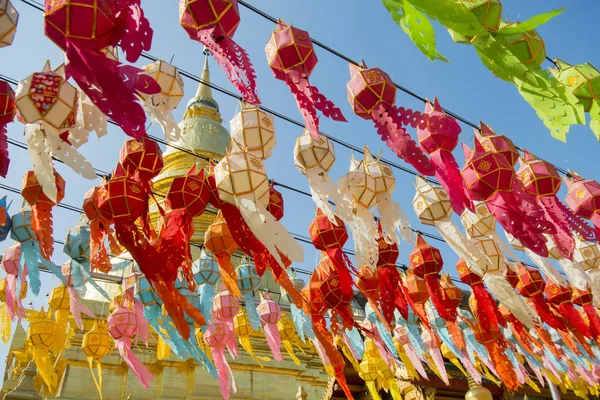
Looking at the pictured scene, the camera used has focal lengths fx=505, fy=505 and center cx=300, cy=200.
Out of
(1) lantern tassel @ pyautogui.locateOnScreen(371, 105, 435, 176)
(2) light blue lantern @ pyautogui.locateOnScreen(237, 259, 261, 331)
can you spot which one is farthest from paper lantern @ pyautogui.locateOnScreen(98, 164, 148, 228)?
(2) light blue lantern @ pyautogui.locateOnScreen(237, 259, 261, 331)

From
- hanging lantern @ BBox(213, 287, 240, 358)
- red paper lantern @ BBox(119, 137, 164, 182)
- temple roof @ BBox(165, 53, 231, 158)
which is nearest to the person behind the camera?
red paper lantern @ BBox(119, 137, 164, 182)

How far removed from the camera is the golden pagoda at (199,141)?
2139 cm

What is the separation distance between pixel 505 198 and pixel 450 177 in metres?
0.61

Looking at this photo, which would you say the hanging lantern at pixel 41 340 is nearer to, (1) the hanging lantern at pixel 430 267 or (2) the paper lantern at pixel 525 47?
(1) the hanging lantern at pixel 430 267

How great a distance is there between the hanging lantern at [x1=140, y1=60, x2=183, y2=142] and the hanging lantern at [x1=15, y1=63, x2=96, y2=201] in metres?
0.63

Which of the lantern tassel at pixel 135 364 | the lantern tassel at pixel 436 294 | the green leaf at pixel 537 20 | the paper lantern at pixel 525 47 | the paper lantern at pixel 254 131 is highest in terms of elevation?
the paper lantern at pixel 525 47

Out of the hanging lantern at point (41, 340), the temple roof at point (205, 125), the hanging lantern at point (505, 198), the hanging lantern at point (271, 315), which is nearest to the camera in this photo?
the hanging lantern at point (505, 198)

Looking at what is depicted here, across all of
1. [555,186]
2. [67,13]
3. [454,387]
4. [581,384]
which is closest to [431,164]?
[555,186]

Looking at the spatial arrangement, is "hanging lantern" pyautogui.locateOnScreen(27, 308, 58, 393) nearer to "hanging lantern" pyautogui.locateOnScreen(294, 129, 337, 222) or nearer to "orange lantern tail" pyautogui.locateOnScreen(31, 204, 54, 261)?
"orange lantern tail" pyautogui.locateOnScreen(31, 204, 54, 261)

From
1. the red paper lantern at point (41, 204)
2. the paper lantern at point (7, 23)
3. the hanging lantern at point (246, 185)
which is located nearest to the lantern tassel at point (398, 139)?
the hanging lantern at point (246, 185)

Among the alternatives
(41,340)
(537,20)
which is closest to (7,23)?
(537,20)

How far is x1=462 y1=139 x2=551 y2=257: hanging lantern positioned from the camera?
5195 mm

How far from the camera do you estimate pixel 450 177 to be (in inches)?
215

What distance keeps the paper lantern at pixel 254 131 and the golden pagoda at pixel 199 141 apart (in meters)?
14.4
